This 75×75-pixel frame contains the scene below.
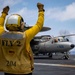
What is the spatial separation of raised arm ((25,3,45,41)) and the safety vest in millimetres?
80

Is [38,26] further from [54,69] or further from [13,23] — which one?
[54,69]

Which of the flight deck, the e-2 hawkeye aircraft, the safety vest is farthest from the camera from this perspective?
the e-2 hawkeye aircraft

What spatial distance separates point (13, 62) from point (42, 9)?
2.75 feet

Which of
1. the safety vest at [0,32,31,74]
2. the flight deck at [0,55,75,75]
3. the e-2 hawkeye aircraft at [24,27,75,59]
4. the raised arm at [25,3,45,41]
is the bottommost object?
the flight deck at [0,55,75,75]

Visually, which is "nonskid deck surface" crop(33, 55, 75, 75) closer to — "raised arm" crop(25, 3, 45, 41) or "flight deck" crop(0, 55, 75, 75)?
"flight deck" crop(0, 55, 75, 75)

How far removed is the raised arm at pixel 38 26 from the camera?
143 inches

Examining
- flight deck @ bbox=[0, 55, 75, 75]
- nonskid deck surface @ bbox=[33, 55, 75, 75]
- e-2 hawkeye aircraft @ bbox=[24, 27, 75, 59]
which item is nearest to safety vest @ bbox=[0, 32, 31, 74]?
flight deck @ bbox=[0, 55, 75, 75]

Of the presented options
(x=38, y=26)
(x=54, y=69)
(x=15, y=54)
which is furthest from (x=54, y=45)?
(x=15, y=54)

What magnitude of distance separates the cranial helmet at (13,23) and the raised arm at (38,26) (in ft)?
0.47

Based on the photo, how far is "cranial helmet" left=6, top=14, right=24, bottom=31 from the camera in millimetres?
3596

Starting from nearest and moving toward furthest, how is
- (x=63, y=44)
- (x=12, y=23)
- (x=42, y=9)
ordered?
(x=12, y=23)
(x=42, y=9)
(x=63, y=44)

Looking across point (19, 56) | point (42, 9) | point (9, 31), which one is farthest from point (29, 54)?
point (42, 9)

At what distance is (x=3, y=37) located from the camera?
12.1ft

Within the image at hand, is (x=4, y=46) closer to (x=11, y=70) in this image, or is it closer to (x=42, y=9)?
(x=11, y=70)
